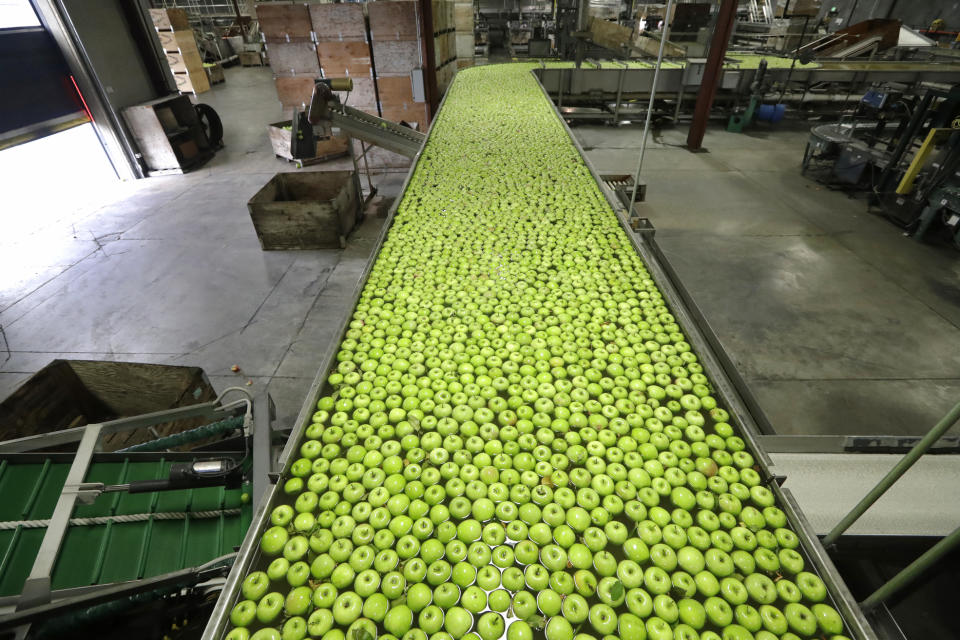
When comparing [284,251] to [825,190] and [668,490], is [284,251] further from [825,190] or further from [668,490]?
[825,190]

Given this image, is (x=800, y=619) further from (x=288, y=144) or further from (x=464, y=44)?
(x=464, y=44)

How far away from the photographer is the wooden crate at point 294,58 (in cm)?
932

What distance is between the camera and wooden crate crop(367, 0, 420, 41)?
880 centimetres

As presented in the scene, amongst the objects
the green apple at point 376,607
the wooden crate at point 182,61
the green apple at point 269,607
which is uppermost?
the wooden crate at point 182,61

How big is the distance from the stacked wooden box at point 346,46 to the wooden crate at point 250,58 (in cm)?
2047

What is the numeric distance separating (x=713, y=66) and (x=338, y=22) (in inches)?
316

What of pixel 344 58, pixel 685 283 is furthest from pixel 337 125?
pixel 685 283

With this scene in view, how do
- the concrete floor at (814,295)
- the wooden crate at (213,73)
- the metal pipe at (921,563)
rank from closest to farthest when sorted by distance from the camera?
the metal pipe at (921,563), the concrete floor at (814,295), the wooden crate at (213,73)

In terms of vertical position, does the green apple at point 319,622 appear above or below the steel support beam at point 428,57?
below

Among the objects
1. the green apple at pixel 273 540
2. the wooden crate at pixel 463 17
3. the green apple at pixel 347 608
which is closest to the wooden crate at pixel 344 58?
the wooden crate at pixel 463 17

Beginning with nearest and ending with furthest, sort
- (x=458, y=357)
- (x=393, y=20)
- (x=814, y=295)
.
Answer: (x=458, y=357), (x=814, y=295), (x=393, y=20)

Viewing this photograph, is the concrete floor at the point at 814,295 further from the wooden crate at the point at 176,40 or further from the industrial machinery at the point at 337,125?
the wooden crate at the point at 176,40

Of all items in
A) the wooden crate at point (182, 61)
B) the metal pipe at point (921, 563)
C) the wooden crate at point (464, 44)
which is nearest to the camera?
the metal pipe at point (921, 563)

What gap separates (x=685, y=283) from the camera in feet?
19.1
